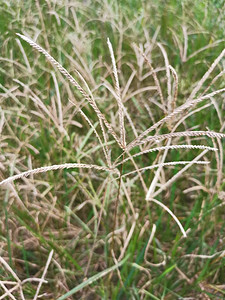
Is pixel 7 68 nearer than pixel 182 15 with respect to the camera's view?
Yes

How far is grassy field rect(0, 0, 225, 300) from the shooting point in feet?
2.60

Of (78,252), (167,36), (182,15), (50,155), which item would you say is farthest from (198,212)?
(182,15)

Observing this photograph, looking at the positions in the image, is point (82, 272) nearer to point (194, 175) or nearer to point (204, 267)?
point (204, 267)

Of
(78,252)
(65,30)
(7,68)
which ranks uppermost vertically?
(65,30)

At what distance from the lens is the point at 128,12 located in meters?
1.64

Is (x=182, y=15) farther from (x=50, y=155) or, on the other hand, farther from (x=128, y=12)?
(x=50, y=155)

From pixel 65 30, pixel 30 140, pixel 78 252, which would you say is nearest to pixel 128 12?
pixel 65 30

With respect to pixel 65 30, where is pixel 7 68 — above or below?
below

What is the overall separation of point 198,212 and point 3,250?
0.46 metres

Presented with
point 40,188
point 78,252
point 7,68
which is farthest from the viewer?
point 7,68

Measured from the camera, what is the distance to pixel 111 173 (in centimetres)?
90

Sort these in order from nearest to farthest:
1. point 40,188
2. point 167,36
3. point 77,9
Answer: point 40,188, point 167,36, point 77,9

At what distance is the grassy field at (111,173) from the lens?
2.60 feet

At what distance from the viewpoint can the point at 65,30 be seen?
1397 mm
